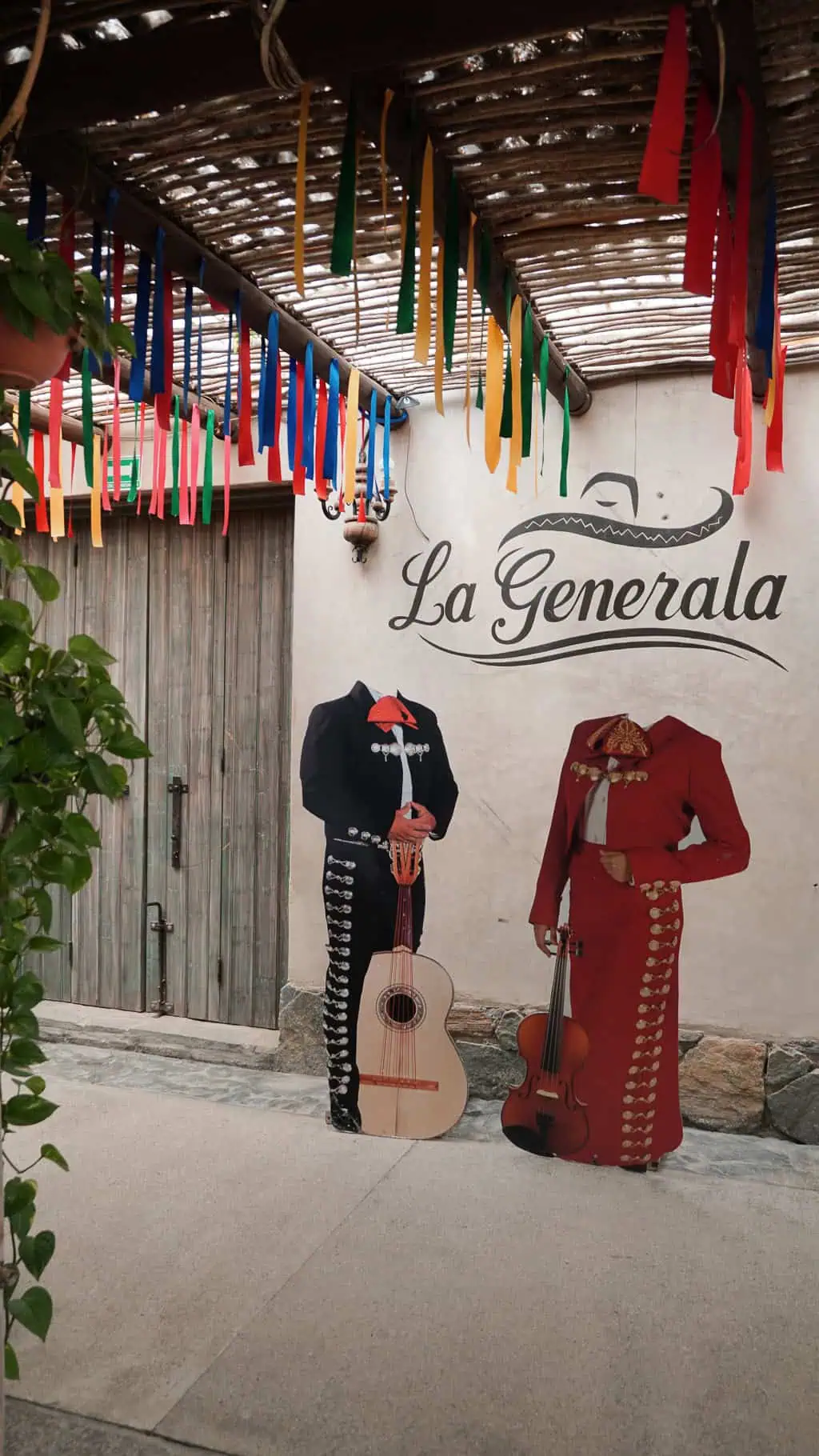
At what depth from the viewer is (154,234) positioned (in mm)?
2367

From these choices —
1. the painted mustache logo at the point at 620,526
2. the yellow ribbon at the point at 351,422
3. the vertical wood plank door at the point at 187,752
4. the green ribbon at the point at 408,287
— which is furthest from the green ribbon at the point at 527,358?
the vertical wood plank door at the point at 187,752

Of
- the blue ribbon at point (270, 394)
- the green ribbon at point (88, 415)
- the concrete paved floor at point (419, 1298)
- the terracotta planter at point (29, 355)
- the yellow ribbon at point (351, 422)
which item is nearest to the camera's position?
the terracotta planter at point (29, 355)

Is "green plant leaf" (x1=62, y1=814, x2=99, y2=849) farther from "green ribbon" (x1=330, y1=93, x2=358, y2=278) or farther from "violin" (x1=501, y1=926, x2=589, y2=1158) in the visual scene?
"violin" (x1=501, y1=926, x2=589, y2=1158)

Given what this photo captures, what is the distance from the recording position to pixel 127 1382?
2012 mm

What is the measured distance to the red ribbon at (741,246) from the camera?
1793 mm

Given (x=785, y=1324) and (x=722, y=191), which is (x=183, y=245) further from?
(x=785, y=1324)

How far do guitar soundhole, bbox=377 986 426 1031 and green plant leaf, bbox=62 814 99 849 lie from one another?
6.96ft

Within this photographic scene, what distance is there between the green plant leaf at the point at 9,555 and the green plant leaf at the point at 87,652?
0.42 feet

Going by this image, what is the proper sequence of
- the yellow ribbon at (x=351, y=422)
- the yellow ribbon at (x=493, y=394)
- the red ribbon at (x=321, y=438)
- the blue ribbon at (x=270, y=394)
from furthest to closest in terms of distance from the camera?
the red ribbon at (x=321, y=438)
the yellow ribbon at (x=351, y=422)
the blue ribbon at (x=270, y=394)
the yellow ribbon at (x=493, y=394)

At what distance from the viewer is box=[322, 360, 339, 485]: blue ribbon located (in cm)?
309

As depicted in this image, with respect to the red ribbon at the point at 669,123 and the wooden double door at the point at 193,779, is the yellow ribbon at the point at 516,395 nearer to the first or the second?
the red ribbon at the point at 669,123

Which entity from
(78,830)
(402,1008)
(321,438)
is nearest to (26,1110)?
(78,830)

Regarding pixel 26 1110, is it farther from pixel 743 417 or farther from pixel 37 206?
pixel 743 417

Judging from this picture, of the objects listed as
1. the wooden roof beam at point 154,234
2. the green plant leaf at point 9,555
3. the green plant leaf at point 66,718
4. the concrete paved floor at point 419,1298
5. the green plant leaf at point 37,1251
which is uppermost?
the wooden roof beam at point 154,234
